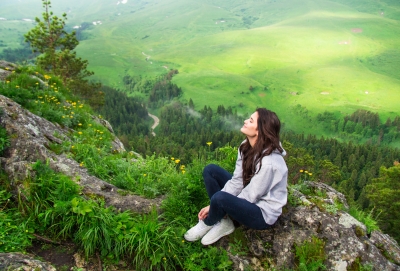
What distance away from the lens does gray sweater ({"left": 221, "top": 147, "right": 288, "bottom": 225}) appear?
17.8ft

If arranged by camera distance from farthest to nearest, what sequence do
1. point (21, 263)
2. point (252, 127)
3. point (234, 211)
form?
point (252, 127) < point (234, 211) < point (21, 263)

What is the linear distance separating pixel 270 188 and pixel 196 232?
176 cm

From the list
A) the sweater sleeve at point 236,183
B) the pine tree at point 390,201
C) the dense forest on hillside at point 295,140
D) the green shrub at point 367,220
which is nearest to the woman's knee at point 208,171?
the sweater sleeve at point 236,183

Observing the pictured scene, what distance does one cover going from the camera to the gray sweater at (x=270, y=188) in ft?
17.8

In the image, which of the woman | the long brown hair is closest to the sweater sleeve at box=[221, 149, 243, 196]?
the woman

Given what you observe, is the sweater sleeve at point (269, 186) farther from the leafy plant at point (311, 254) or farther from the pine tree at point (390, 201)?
the pine tree at point (390, 201)

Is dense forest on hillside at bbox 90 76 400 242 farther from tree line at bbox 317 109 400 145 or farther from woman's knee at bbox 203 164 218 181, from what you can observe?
woman's knee at bbox 203 164 218 181

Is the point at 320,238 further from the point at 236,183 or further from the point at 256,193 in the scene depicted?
the point at 236,183

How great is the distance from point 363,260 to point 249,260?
80.9 inches

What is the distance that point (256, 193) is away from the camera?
5.53 meters

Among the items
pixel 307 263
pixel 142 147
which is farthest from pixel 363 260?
pixel 142 147

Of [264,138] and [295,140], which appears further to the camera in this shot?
[295,140]

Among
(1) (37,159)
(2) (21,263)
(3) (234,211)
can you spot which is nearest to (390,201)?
(3) (234,211)

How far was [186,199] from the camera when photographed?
268 inches
